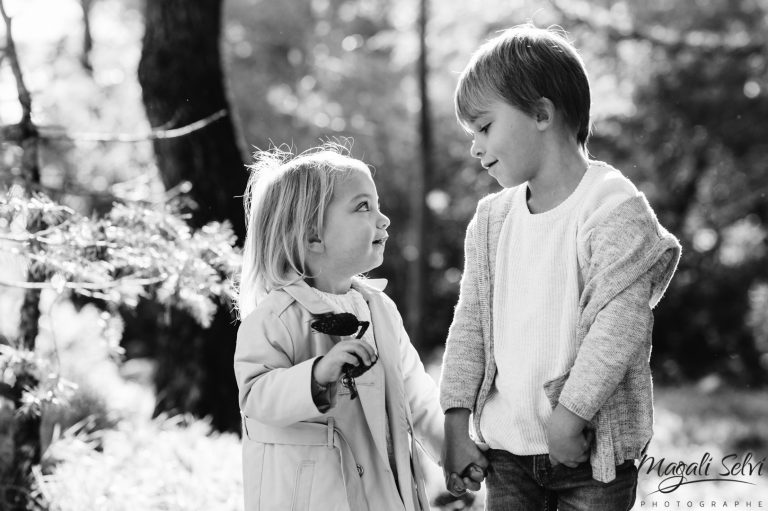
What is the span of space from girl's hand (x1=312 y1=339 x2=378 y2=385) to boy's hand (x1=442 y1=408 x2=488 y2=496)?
0.38 m

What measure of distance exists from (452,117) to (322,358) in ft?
45.9

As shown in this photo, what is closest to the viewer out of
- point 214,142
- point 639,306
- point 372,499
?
point 639,306

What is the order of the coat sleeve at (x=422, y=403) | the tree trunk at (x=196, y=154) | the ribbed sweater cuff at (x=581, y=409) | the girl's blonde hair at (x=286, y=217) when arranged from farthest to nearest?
the tree trunk at (x=196, y=154) < the coat sleeve at (x=422, y=403) < the girl's blonde hair at (x=286, y=217) < the ribbed sweater cuff at (x=581, y=409)

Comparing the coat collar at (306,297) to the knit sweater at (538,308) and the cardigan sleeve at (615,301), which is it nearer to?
the knit sweater at (538,308)

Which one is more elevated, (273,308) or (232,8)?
(232,8)

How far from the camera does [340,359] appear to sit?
6.30ft

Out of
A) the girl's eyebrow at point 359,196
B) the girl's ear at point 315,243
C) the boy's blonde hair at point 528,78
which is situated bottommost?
the girl's ear at point 315,243

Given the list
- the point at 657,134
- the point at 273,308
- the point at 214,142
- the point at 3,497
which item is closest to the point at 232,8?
the point at 657,134

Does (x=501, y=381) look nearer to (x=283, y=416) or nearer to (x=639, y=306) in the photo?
A: (x=639, y=306)

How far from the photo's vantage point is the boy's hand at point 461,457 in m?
2.15

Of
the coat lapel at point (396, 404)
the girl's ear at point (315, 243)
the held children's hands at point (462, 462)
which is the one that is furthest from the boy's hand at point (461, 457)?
the girl's ear at point (315, 243)

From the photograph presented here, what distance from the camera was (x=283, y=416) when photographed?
1969mm

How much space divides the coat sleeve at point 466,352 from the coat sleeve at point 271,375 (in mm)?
395

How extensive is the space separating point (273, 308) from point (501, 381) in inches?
23.4
